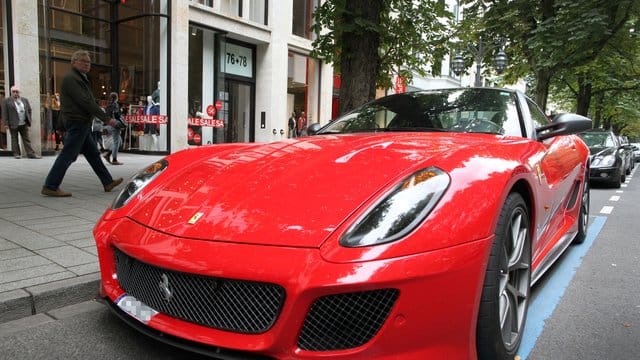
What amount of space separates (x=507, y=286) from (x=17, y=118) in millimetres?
11464

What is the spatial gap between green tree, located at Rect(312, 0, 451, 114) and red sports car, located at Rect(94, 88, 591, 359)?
445 cm

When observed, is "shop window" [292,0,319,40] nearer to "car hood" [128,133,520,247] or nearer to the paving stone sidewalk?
the paving stone sidewalk

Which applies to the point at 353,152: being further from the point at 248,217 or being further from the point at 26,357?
the point at 26,357

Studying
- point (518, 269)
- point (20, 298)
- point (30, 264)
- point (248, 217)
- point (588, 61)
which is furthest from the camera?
point (588, 61)

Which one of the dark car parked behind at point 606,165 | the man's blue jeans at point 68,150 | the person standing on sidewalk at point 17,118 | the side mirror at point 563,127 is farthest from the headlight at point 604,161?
the person standing on sidewalk at point 17,118

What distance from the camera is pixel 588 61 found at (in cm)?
1444

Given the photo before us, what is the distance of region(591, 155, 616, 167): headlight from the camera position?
445 inches

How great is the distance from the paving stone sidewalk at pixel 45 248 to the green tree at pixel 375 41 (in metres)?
3.70

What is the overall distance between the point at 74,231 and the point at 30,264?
1.04m

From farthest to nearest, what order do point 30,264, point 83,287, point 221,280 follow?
point 30,264, point 83,287, point 221,280

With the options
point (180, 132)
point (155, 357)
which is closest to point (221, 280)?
point (155, 357)

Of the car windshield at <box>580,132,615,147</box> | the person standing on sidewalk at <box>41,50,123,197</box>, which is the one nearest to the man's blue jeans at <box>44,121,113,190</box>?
the person standing on sidewalk at <box>41,50,123,197</box>

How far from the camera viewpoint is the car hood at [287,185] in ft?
6.72

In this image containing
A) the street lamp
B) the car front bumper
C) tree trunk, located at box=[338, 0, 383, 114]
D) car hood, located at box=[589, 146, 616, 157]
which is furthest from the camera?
the street lamp
